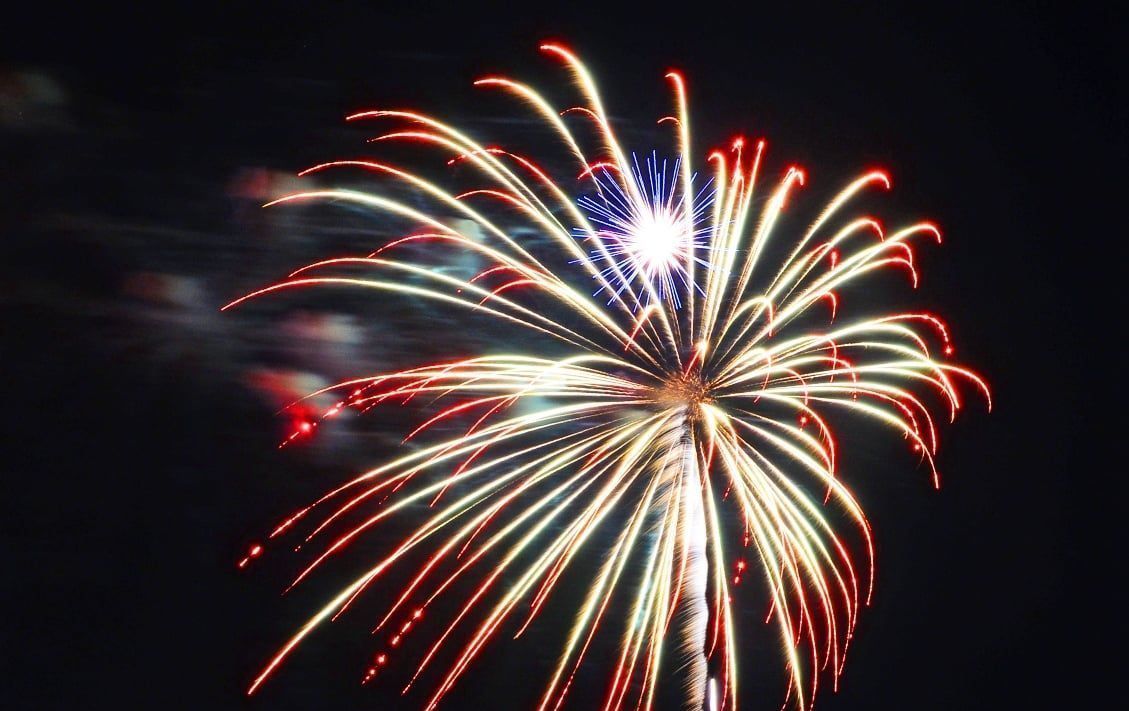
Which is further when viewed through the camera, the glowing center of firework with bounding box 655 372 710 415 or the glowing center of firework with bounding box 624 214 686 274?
the glowing center of firework with bounding box 655 372 710 415

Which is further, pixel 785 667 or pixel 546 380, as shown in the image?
pixel 785 667

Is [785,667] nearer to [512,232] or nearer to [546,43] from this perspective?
[512,232]

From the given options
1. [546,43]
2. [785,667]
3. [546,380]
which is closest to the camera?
[546,380]

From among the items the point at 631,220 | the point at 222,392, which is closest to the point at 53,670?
the point at 222,392

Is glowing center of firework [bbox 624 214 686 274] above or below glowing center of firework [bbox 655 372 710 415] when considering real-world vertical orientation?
above

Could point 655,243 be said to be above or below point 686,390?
above

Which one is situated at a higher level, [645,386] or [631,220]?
[631,220]

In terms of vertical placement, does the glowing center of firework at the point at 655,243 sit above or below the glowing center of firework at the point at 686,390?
above

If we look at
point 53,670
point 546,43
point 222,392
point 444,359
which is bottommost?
point 53,670

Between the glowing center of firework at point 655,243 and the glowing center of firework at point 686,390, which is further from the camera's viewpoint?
the glowing center of firework at point 686,390

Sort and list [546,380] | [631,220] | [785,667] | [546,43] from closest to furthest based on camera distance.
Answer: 1. [631,220]
2. [546,380]
3. [546,43]
4. [785,667]

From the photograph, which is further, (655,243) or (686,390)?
(686,390)
